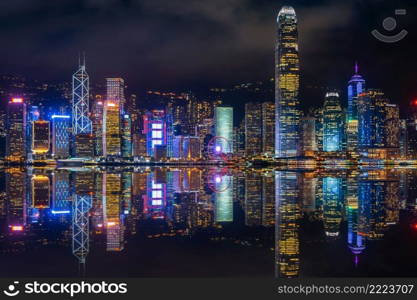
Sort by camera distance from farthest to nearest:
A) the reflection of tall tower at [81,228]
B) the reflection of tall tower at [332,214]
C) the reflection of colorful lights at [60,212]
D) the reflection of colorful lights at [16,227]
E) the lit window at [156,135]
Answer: the lit window at [156,135]
the reflection of colorful lights at [60,212]
the reflection of colorful lights at [16,227]
the reflection of tall tower at [332,214]
the reflection of tall tower at [81,228]

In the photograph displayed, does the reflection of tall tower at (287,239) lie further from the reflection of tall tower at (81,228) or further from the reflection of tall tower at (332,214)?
the reflection of tall tower at (81,228)

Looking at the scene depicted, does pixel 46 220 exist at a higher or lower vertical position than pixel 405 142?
lower

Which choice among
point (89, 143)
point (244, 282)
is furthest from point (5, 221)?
point (89, 143)

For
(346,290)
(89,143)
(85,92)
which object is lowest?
(346,290)

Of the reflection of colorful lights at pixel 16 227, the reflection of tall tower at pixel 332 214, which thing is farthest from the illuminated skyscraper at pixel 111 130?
the reflection of colorful lights at pixel 16 227

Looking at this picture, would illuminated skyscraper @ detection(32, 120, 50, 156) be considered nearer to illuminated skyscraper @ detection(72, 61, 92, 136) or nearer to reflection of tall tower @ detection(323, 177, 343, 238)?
illuminated skyscraper @ detection(72, 61, 92, 136)

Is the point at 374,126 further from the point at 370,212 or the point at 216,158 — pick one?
the point at 370,212

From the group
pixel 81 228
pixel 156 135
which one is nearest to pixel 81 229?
pixel 81 228
